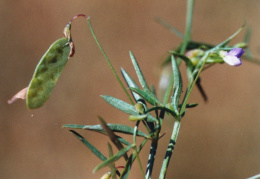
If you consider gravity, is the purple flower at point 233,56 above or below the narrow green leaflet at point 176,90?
above

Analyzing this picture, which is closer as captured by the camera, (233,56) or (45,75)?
(45,75)

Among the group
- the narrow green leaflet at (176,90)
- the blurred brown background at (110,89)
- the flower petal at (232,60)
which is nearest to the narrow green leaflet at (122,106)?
the narrow green leaflet at (176,90)

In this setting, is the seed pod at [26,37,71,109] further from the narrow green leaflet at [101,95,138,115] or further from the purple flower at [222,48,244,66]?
the purple flower at [222,48,244,66]

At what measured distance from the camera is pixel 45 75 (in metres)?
0.80

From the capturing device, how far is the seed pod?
0.78 metres

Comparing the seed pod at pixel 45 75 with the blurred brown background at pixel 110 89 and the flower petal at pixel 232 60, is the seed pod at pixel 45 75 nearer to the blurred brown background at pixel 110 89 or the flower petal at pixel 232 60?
the flower petal at pixel 232 60

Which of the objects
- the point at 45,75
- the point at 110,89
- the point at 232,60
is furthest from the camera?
the point at 110,89

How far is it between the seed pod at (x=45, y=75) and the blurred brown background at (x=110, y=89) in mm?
2130

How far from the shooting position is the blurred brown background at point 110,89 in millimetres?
3049

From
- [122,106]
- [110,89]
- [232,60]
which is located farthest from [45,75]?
[110,89]

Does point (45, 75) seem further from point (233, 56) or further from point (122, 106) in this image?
point (233, 56)

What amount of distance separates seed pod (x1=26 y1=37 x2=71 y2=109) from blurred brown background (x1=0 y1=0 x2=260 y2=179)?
2130 millimetres

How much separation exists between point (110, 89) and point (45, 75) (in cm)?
251

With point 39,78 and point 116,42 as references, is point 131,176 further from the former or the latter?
point 39,78
